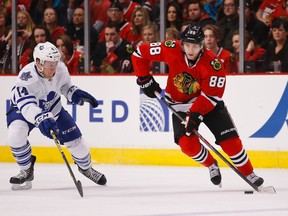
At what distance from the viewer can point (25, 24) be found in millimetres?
9523

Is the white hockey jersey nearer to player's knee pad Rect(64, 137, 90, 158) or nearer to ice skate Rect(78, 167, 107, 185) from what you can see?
player's knee pad Rect(64, 137, 90, 158)

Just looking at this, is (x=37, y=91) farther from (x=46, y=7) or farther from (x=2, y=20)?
(x=2, y=20)

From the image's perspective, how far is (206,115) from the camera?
6578 mm

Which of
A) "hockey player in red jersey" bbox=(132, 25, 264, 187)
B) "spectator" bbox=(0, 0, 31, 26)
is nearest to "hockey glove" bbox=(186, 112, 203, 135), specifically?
"hockey player in red jersey" bbox=(132, 25, 264, 187)

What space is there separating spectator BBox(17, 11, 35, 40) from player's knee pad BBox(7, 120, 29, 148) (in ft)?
9.58

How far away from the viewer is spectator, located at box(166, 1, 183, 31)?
872 centimetres

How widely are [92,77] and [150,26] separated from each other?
77 centimetres

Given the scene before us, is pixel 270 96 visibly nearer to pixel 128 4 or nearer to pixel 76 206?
pixel 128 4

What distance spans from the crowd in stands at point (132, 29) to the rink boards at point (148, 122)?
0.54 feet

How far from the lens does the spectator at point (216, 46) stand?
844 centimetres

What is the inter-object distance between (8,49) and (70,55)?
28.6 inches

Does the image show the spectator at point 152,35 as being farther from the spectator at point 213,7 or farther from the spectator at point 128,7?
the spectator at point 213,7

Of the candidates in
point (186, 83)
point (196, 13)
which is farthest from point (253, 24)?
point (186, 83)

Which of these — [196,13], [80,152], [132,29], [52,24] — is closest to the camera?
[80,152]
